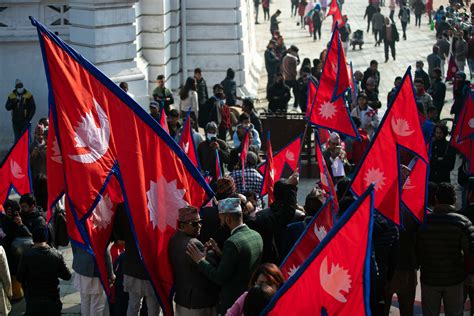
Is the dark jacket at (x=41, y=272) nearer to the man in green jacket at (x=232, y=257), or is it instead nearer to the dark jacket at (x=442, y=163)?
the man in green jacket at (x=232, y=257)

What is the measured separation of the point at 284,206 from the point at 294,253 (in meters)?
1.24

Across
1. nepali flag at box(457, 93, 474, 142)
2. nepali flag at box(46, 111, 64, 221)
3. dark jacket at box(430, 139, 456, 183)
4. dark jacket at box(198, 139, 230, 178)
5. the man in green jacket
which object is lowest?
dark jacket at box(430, 139, 456, 183)

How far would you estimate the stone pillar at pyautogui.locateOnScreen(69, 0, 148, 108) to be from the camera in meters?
24.1

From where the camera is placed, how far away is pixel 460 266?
38.1ft

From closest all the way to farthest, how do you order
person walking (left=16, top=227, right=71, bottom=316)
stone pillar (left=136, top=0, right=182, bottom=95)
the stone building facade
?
person walking (left=16, top=227, right=71, bottom=316)
the stone building facade
stone pillar (left=136, top=0, right=182, bottom=95)

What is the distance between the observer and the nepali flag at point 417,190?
1186cm

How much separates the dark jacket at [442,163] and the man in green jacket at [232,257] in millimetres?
7881

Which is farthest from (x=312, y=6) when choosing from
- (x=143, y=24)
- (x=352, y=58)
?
(x=143, y=24)

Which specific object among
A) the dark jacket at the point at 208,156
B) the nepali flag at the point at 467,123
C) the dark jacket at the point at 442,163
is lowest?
the dark jacket at the point at 442,163

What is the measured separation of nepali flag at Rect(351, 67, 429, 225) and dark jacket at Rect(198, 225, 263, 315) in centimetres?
168

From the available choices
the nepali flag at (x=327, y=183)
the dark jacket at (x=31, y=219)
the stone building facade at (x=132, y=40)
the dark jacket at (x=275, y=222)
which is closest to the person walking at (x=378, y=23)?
the stone building facade at (x=132, y=40)

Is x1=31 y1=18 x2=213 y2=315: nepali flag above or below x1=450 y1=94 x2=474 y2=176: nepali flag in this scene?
above

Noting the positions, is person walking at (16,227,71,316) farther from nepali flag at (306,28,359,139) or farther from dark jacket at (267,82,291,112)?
dark jacket at (267,82,291,112)

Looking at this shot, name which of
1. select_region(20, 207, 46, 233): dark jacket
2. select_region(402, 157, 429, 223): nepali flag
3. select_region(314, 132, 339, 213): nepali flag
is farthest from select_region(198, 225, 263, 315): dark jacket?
select_region(20, 207, 46, 233): dark jacket
